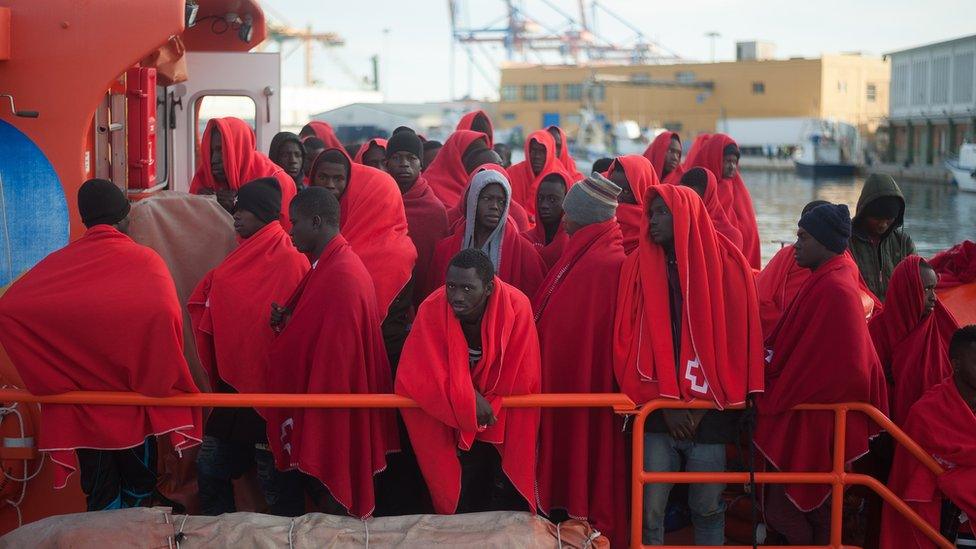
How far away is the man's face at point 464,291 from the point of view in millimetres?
4414

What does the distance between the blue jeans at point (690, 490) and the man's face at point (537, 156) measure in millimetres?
4953

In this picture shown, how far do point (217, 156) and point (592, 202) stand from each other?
8.67 feet

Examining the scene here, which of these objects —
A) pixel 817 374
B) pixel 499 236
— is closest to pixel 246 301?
pixel 499 236

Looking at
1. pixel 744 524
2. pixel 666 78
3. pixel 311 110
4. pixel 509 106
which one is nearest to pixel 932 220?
pixel 311 110

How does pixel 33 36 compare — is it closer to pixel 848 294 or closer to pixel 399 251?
pixel 399 251

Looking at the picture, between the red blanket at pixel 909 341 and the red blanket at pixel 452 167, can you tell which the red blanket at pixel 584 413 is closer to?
the red blanket at pixel 909 341

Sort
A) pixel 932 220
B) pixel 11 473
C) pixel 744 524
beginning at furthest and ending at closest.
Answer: pixel 932 220
pixel 744 524
pixel 11 473

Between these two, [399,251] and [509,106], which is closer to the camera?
[399,251]

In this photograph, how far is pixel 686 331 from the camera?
180 inches

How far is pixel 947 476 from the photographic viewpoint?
4.52 metres

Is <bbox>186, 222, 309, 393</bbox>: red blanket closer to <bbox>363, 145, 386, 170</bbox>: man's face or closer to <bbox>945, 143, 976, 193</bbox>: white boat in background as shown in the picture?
<bbox>363, 145, 386, 170</bbox>: man's face

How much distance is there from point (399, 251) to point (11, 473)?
212 cm

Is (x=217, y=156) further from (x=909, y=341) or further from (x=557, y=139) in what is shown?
(x=557, y=139)

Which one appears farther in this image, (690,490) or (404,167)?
(404,167)
